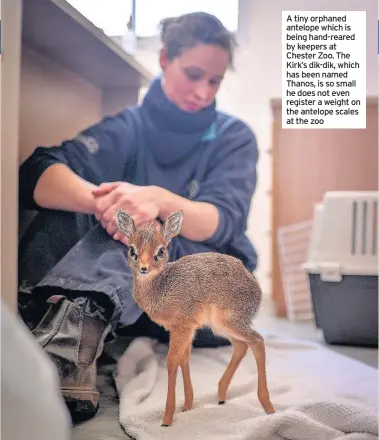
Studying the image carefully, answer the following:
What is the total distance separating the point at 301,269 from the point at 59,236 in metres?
0.40

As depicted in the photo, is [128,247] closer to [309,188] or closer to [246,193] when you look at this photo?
[246,193]

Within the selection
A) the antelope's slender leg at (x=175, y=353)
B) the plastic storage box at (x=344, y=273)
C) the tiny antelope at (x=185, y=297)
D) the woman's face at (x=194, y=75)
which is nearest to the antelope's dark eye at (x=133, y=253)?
the tiny antelope at (x=185, y=297)

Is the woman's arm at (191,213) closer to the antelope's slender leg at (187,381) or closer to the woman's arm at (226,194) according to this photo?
the woman's arm at (226,194)

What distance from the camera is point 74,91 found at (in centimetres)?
70

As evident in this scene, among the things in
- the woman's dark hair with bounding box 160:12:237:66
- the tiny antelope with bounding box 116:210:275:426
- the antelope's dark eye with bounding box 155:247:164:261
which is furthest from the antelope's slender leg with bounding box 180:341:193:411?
the woman's dark hair with bounding box 160:12:237:66

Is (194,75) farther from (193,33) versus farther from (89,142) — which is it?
(89,142)

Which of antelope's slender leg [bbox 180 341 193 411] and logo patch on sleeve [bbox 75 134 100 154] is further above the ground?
logo patch on sleeve [bbox 75 134 100 154]

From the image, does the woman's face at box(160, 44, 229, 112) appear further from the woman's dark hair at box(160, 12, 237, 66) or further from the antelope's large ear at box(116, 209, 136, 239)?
the antelope's large ear at box(116, 209, 136, 239)

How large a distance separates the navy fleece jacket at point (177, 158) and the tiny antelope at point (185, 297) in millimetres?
49

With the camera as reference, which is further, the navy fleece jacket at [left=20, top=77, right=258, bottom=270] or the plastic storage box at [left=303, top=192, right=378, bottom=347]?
the plastic storage box at [left=303, top=192, right=378, bottom=347]

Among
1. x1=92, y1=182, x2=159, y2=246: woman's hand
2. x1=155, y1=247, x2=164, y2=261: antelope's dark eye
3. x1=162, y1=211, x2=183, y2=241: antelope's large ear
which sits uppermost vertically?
x1=92, y1=182, x2=159, y2=246: woman's hand

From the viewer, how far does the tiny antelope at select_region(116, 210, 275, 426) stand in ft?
2.07

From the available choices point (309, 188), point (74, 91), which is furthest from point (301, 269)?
point (74, 91)

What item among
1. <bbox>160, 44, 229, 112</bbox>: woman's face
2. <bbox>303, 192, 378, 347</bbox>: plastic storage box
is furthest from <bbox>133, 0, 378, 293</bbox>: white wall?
<bbox>303, 192, 378, 347</bbox>: plastic storage box
